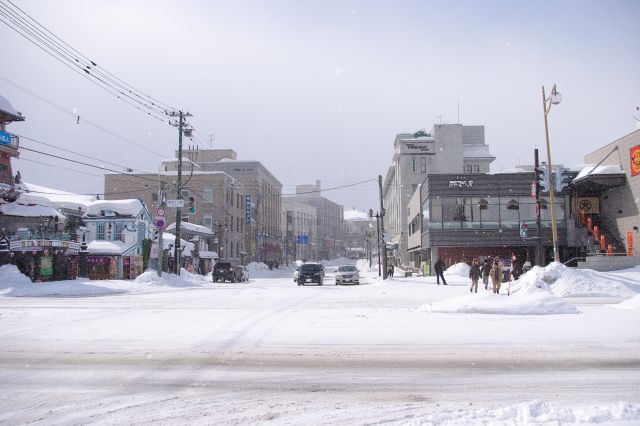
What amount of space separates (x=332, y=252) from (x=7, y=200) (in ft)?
498

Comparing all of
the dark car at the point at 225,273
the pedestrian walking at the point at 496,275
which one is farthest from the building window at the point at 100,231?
the pedestrian walking at the point at 496,275

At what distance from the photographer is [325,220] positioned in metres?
181

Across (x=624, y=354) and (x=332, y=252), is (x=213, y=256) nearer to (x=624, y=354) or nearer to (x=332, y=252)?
(x=624, y=354)

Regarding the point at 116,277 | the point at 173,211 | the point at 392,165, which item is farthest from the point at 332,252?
the point at 116,277

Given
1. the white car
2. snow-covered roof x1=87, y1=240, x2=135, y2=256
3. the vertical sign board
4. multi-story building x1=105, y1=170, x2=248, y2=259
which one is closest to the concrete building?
the vertical sign board

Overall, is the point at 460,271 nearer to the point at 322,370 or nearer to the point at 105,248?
the point at 105,248

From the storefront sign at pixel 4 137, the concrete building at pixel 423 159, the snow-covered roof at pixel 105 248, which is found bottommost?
the snow-covered roof at pixel 105 248

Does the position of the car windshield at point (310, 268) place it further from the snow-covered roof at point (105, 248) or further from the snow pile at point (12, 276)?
the snow pile at point (12, 276)

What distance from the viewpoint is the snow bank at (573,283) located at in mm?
20953

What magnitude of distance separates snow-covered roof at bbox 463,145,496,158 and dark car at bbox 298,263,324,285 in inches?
2039

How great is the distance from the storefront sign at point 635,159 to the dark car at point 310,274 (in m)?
24.2

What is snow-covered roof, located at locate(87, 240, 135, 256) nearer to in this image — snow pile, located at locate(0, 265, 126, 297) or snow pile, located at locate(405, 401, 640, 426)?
snow pile, located at locate(0, 265, 126, 297)

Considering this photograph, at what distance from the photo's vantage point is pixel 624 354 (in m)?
8.24

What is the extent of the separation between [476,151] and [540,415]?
81096 mm
